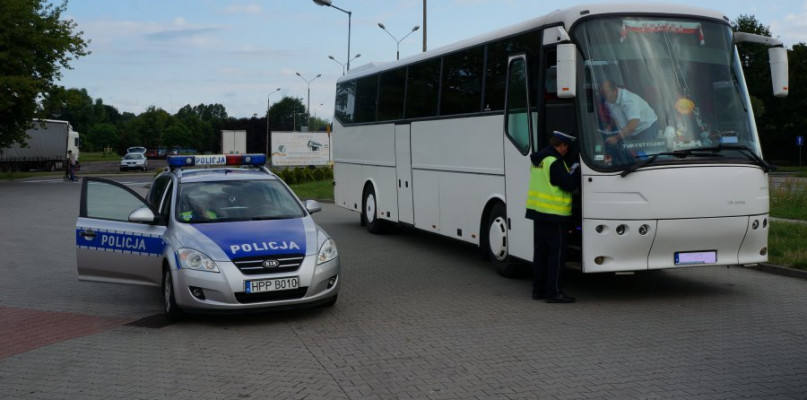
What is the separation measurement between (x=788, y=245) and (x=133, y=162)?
59164 mm

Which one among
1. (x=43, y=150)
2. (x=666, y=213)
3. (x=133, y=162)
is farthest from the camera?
(x=133, y=162)

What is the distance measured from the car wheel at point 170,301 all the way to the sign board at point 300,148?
135ft

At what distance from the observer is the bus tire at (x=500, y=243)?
1142 cm

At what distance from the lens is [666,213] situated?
9258 millimetres

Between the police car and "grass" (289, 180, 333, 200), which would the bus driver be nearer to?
the police car

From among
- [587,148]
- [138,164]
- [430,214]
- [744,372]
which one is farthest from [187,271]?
[138,164]

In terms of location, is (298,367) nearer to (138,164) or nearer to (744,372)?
(744,372)

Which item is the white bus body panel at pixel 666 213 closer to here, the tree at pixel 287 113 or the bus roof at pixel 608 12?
the bus roof at pixel 608 12

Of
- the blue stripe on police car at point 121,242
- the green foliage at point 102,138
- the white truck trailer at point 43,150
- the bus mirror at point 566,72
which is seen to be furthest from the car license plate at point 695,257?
the green foliage at point 102,138

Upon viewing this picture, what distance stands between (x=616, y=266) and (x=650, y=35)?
8.55 ft

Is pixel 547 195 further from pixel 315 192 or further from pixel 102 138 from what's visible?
pixel 102 138

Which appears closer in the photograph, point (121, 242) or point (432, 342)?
point (432, 342)

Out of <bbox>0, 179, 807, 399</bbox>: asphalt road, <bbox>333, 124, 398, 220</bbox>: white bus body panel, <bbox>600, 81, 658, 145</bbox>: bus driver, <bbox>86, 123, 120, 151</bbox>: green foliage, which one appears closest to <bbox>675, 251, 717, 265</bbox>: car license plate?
<bbox>0, 179, 807, 399</bbox>: asphalt road

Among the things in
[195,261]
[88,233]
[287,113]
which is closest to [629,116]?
[195,261]
